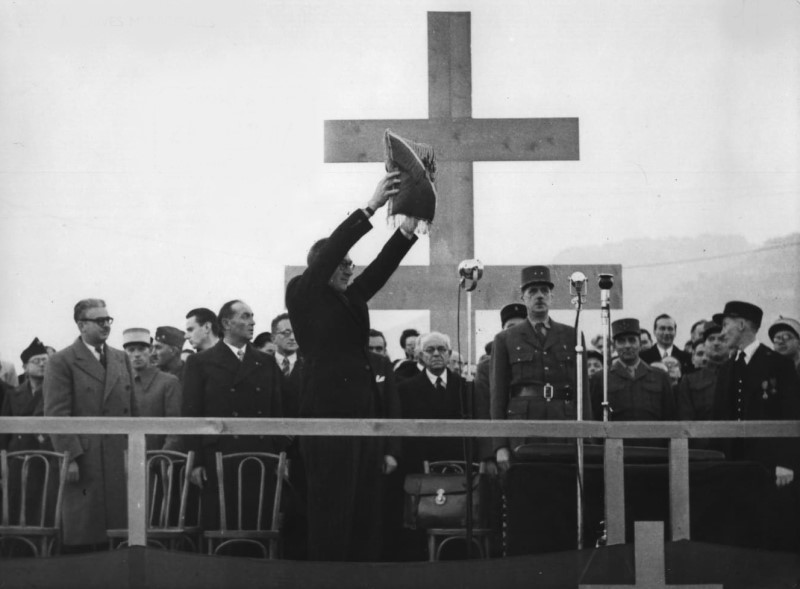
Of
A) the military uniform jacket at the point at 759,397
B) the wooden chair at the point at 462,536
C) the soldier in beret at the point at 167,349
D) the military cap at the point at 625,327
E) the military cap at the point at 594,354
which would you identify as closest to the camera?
the wooden chair at the point at 462,536

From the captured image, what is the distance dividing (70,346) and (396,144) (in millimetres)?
2027

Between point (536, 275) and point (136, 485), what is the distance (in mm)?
2515

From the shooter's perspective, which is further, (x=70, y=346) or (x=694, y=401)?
(x=694, y=401)

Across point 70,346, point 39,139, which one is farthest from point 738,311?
point 39,139

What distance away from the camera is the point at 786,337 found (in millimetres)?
7676

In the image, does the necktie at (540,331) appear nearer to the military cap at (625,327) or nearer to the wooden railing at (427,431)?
the military cap at (625,327)

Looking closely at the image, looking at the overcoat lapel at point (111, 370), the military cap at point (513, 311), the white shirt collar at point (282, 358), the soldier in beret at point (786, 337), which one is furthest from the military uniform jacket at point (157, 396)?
the soldier in beret at point (786, 337)

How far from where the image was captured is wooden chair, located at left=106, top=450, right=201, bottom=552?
6.48 meters

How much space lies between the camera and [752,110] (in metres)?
7.75

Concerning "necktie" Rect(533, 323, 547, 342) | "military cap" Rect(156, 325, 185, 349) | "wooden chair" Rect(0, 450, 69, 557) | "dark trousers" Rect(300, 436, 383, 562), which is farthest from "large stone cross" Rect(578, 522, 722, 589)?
"military cap" Rect(156, 325, 185, 349)

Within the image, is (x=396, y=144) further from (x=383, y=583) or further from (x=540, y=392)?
(x=383, y=583)

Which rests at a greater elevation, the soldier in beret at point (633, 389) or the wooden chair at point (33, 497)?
the soldier in beret at point (633, 389)

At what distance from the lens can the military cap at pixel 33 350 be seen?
25.7 feet

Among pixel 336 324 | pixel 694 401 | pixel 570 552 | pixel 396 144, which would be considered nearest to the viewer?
pixel 570 552
